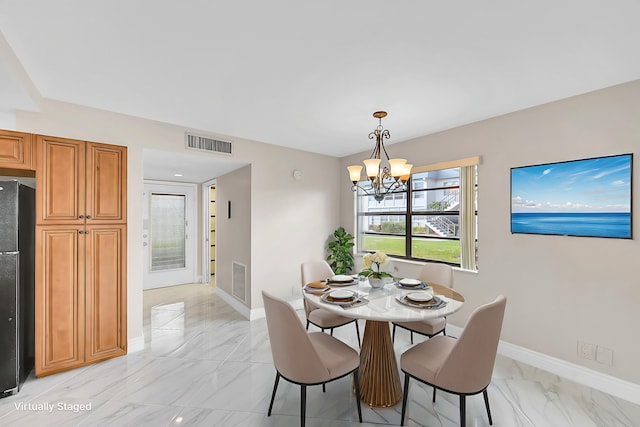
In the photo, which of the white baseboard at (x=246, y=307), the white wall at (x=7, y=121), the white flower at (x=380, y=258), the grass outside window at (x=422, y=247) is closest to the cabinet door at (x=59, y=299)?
the white wall at (x=7, y=121)

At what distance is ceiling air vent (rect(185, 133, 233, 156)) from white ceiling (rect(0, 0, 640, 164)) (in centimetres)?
46

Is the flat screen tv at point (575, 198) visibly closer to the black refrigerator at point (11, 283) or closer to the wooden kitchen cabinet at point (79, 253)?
the wooden kitchen cabinet at point (79, 253)

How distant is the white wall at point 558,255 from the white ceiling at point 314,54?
227 millimetres

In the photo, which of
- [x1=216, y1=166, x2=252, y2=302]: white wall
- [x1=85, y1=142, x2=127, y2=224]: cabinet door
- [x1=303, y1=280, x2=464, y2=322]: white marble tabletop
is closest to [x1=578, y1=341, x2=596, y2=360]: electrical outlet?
[x1=303, y1=280, x2=464, y2=322]: white marble tabletop

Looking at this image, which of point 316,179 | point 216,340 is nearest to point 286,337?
point 216,340

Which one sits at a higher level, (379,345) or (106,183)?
(106,183)

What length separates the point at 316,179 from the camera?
461cm

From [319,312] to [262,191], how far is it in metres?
1.97

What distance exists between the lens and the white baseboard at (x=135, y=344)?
2.90 metres

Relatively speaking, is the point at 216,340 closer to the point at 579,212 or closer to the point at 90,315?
the point at 90,315

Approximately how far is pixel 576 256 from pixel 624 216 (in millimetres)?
459

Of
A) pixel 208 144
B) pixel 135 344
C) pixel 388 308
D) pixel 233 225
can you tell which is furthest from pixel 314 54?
pixel 135 344

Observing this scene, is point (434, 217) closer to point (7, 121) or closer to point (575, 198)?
point (575, 198)

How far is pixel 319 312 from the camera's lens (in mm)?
2744
